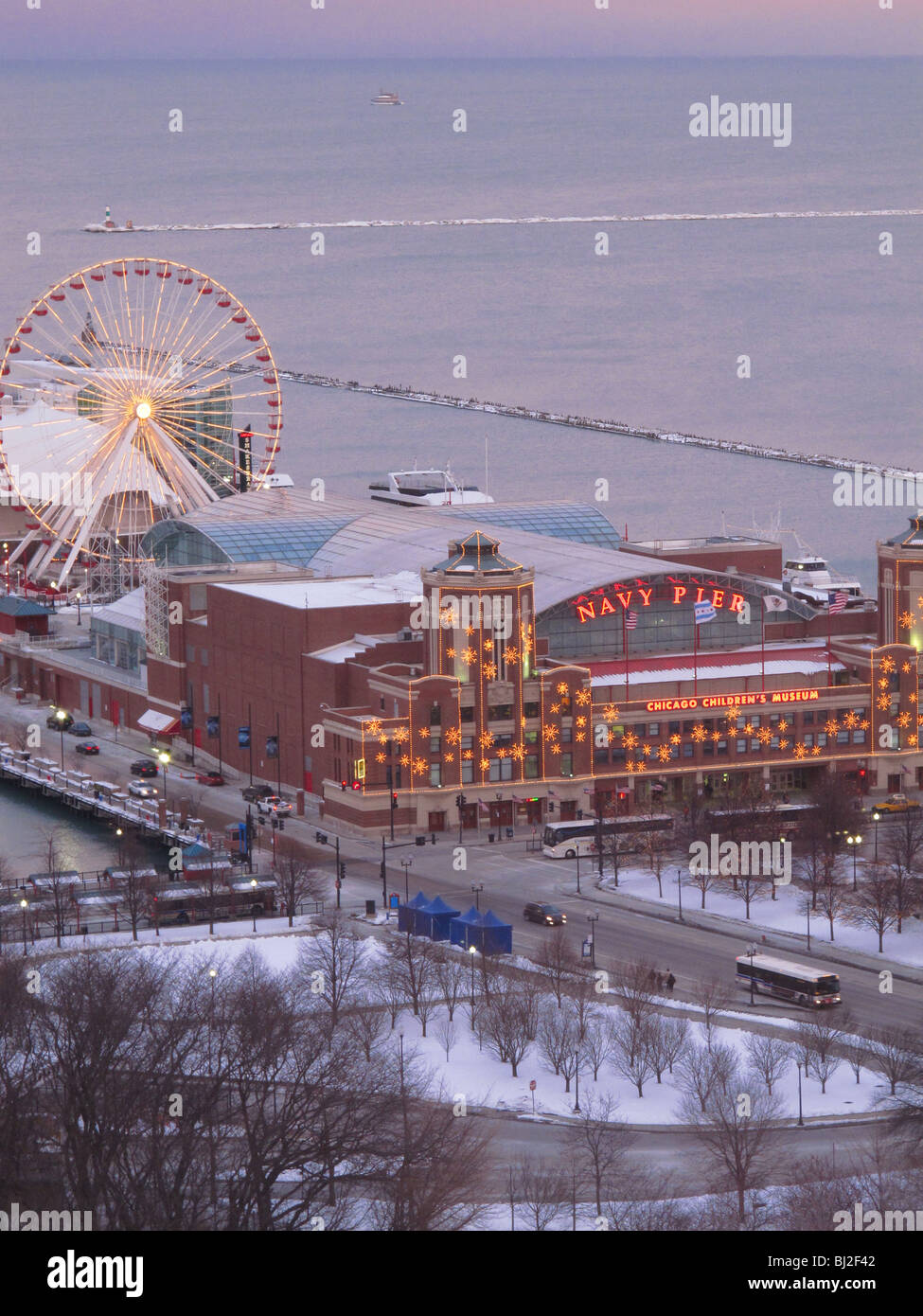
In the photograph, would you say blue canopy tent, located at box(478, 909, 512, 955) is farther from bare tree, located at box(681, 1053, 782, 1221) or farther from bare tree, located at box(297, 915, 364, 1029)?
bare tree, located at box(681, 1053, 782, 1221)

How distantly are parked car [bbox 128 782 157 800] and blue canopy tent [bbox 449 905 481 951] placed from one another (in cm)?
1892

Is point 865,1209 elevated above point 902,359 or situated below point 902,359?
below

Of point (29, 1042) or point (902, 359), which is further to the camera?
point (902, 359)

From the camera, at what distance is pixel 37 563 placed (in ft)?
367

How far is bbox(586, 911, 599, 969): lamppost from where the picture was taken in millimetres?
55969

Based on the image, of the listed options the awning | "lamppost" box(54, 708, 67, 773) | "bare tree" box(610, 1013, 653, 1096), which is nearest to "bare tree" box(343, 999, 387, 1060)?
"bare tree" box(610, 1013, 653, 1096)

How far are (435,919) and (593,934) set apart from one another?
329 cm

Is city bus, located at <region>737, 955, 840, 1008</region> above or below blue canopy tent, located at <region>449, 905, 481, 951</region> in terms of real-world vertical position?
below

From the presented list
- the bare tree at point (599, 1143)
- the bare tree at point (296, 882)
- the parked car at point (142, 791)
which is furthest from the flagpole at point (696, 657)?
the bare tree at point (599, 1143)

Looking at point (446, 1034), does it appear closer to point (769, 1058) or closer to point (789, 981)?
point (769, 1058)
